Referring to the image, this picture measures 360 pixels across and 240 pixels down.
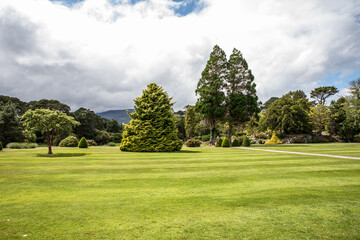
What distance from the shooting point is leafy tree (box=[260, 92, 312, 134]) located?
1671 inches

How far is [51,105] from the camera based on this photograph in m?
44.1

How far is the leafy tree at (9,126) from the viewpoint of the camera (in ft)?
94.3

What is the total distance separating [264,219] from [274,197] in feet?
5.78

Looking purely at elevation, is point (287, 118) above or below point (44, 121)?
above

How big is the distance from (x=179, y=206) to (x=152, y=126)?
60.3ft

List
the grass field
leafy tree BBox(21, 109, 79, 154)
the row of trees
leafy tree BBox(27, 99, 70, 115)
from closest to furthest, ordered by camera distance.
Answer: the grass field → leafy tree BBox(21, 109, 79, 154) → the row of trees → leafy tree BBox(27, 99, 70, 115)

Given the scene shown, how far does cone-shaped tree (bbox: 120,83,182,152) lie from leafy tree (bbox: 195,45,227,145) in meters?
11.7

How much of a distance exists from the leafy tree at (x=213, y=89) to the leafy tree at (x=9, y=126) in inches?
1081

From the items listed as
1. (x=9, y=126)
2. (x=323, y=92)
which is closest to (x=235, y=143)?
(x=9, y=126)

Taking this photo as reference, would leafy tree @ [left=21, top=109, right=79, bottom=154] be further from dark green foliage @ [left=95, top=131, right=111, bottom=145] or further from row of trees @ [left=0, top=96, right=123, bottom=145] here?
dark green foliage @ [left=95, top=131, right=111, bottom=145]

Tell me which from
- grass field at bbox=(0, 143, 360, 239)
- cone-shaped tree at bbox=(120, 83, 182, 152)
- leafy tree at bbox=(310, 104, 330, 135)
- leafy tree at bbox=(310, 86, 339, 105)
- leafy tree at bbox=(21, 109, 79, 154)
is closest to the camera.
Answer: grass field at bbox=(0, 143, 360, 239)

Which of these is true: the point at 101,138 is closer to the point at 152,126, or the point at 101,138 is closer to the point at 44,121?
the point at 152,126

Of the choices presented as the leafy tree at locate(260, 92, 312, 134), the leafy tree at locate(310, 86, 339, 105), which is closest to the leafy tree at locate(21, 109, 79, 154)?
the leafy tree at locate(260, 92, 312, 134)

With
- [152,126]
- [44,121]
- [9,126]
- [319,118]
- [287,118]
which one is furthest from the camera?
[319,118]
